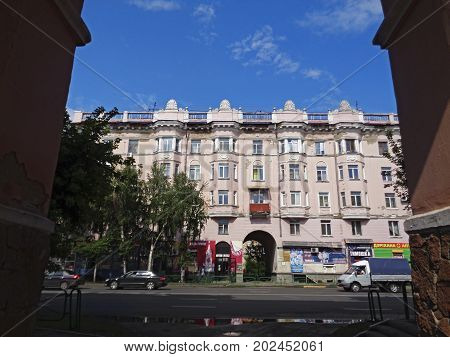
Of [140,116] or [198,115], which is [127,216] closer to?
[140,116]

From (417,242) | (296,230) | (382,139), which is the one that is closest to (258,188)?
(296,230)

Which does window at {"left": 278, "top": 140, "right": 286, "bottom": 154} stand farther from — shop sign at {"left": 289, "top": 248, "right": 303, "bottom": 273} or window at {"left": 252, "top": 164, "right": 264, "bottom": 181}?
shop sign at {"left": 289, "top": 248, "right": 303, "bottom": 273}

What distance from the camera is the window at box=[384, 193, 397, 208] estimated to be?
3516 cm

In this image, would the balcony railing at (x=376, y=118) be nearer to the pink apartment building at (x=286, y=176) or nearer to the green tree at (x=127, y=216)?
the pink apartment building at (x=286, y=176)

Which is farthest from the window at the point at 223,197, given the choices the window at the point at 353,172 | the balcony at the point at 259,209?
the window at the point at 353,172

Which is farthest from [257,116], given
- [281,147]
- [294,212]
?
[294,212]

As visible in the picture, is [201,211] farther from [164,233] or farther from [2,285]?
[2,285]

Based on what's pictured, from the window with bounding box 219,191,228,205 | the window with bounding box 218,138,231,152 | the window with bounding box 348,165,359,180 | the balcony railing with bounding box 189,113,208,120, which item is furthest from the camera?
the balcony railing with bounding box 189,113,208,120

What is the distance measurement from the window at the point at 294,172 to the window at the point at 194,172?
9.45 meters

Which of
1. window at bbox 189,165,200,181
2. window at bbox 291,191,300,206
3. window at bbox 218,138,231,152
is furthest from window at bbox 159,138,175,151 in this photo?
window at bbox 291,191,300,206

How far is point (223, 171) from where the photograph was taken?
3572 cm

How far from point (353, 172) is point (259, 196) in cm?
979

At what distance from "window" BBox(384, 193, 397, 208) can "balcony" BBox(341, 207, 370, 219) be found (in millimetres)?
2506

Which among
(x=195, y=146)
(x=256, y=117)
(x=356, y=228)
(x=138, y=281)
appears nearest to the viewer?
(x=138, y=281)
